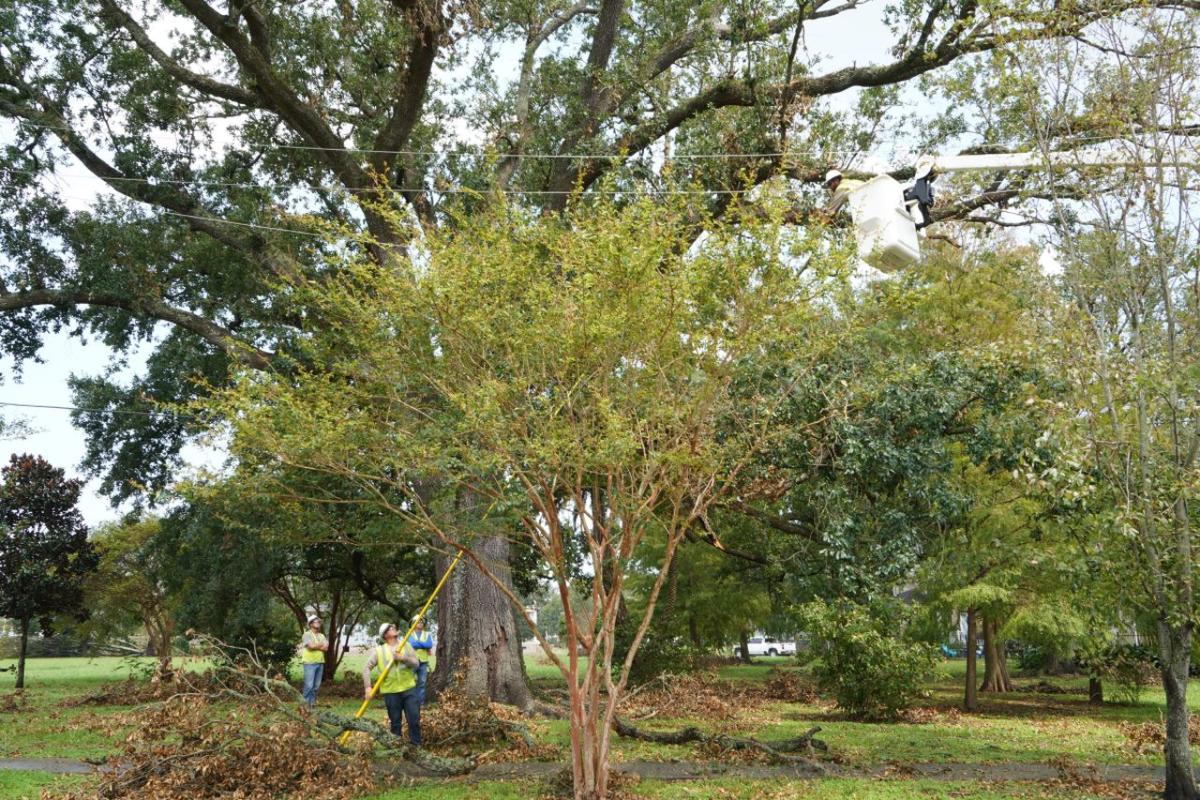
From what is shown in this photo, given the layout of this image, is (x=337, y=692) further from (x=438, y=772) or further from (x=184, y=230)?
(x=438, y=772)

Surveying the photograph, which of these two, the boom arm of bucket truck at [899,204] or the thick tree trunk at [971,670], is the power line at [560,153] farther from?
the thick tree trunk at [971,670]

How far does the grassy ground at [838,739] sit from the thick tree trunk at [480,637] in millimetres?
1210

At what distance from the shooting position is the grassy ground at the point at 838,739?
7.79m

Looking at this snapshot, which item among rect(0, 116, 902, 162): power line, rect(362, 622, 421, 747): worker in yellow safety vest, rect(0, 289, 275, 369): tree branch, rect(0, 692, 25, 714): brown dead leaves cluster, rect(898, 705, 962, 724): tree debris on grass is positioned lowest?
rect(0, 692, 25, 714): brown dead leaves cluster

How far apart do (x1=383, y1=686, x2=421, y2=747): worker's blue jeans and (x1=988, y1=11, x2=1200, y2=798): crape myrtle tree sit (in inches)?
266

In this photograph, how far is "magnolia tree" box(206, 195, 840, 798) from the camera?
23.1ft

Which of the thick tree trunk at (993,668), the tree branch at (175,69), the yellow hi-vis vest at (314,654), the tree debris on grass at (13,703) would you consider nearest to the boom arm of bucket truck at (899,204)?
the yellow hi-vis vest at (314,654)

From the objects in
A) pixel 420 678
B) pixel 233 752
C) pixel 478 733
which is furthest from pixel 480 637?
pixel 233 752

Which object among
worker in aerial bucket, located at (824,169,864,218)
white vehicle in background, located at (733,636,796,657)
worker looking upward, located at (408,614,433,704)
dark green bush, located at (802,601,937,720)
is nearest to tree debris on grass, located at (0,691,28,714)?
worker looking upward, located at (408,614,433,704)

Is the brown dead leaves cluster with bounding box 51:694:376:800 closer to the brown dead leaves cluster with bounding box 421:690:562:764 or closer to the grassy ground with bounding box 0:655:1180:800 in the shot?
the grassy ground with bounding box 0:655:1180:800

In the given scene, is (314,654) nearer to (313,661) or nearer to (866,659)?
(313,661)

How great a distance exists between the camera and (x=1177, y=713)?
24.8 ft

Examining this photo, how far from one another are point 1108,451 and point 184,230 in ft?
50.7

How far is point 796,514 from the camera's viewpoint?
A: 15188mm
